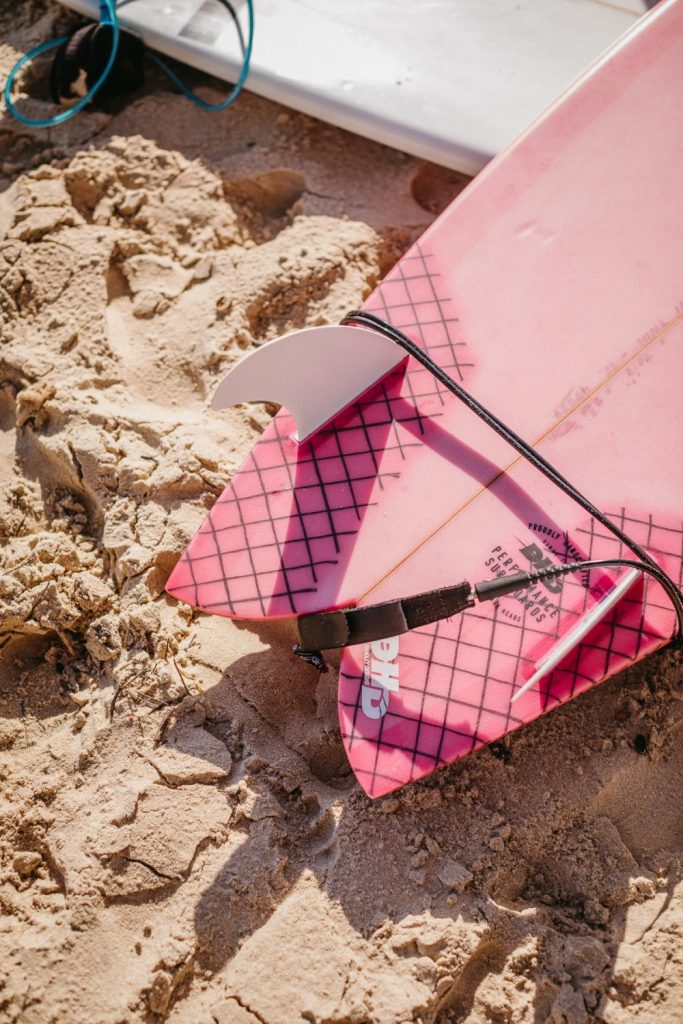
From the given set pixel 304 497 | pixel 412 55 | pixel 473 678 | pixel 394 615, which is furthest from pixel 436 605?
pixel 412 55

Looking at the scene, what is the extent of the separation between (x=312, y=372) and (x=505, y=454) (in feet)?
1.79

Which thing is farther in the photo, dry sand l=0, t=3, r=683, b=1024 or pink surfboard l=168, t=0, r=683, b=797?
pink surfboard l=168, t=0, r=683, b=797

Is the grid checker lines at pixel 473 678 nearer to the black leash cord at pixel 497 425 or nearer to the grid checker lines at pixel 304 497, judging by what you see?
the black leash cord at pixel 497 425

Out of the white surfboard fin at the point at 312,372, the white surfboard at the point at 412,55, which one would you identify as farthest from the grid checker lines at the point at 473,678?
the white surfboard at the point at 412,55

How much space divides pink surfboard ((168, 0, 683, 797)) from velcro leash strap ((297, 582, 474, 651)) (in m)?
0.12

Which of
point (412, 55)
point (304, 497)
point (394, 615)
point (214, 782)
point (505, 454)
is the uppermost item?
point (412, 55)

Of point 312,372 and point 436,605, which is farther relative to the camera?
point 312,372

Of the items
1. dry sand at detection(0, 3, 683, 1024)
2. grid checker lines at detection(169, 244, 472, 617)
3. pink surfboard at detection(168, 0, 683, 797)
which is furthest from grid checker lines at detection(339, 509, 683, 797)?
grid checker lines at detection(169, 244, 472, 617)

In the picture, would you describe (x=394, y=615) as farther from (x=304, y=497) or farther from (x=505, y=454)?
(x=505, y=454)

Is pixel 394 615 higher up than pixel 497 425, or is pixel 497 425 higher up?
pixel 497 425

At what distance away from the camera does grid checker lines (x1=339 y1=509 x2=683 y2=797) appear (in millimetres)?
1759

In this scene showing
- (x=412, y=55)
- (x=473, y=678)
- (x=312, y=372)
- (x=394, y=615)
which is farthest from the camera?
(x=412, y=55)

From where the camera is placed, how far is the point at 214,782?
1.82 meters

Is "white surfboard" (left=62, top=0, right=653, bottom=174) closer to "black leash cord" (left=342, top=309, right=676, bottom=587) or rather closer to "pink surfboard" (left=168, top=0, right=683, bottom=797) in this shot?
"pink surfboard" (left=168, top=0, right=683, bottom=797)
